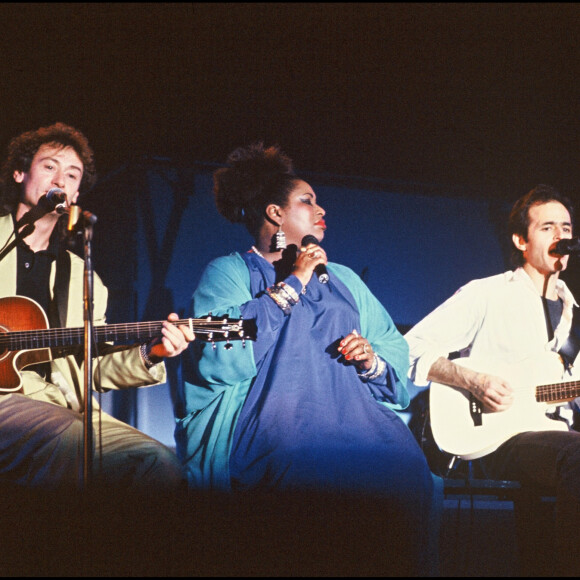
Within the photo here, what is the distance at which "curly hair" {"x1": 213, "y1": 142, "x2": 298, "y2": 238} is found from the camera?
3.87 meters

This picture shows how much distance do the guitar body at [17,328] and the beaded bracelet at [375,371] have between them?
141cm

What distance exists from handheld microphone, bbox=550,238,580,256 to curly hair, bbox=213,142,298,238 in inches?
64.4

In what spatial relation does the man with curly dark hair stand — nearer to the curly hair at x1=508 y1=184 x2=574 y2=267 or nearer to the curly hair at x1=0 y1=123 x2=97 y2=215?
the curly hair at x1=0 y1=123 x2=97 y2=215

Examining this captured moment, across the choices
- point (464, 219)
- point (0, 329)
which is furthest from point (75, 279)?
point (464, 219)

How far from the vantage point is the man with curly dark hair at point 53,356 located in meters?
2.95

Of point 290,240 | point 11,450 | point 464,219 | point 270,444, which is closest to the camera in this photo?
point 11,450

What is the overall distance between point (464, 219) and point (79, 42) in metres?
3.07

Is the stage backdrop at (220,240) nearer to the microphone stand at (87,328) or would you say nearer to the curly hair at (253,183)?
the curly hair at (253,183)

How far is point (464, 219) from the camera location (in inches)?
222

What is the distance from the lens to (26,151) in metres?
3.61

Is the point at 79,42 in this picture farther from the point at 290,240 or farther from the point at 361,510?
the point at 361,510

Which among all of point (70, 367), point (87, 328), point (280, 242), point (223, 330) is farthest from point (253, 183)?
point (87, 328)

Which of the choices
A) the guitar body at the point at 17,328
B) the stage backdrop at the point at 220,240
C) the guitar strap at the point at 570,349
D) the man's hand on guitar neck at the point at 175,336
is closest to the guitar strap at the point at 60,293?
the guitar body at the point at 17,328

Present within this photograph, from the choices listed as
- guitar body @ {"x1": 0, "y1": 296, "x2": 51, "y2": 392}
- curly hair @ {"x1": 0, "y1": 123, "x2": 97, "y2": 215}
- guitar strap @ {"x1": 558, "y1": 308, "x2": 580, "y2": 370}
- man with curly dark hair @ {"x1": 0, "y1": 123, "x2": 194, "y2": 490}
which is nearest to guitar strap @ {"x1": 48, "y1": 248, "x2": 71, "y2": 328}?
man with curly dark hair @ {"x1": 0, "y1": 123, "x2": 194, "y2": 490}
